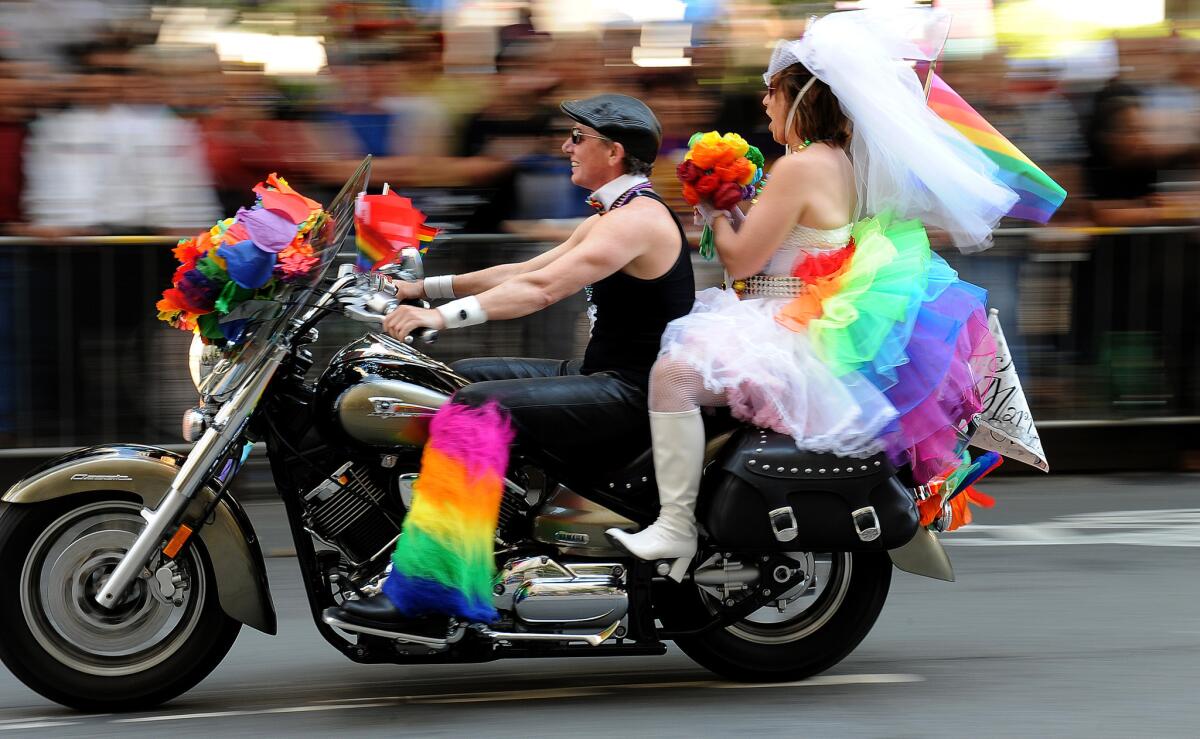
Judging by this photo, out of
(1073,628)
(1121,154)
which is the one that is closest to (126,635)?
(1073,628)

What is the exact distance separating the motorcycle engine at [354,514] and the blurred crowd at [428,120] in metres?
3.52

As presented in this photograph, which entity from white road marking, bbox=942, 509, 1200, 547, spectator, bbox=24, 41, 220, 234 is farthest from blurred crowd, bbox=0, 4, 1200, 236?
white road marking, bbox=942, 509, 1200, 547

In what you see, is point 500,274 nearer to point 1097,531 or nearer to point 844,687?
point 844,687

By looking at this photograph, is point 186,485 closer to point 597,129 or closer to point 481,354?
point 597,129

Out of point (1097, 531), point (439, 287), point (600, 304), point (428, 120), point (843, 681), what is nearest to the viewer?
point (600, 304)

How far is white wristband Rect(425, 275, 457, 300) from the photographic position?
16.1ft

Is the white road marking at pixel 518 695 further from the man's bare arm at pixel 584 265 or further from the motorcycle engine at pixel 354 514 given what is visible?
the man's bare arm at pixel 584 265

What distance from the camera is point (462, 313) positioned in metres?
4.41

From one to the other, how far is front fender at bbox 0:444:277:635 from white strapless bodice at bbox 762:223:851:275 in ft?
5.81

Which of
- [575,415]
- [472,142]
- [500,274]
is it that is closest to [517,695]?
[575,415]

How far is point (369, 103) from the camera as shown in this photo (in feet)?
26.4

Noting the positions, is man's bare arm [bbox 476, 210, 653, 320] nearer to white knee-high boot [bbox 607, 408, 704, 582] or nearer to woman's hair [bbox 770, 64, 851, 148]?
white knee-high boot [bbox 607, 408, 704, 582]

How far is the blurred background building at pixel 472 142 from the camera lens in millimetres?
7660

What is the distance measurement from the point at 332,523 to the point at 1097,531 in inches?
160
